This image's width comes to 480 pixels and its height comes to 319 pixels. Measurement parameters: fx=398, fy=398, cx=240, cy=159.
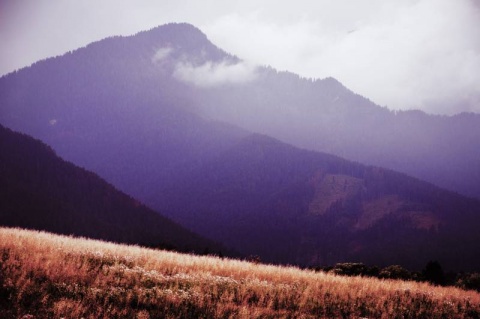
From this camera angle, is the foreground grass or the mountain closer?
the foreground grass

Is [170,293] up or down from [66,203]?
up

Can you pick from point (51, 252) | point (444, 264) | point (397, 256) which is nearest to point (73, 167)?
point (397, 256)

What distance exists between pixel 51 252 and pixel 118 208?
16230cm

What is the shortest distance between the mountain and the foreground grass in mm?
116858

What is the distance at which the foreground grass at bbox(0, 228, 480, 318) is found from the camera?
6.46 metres

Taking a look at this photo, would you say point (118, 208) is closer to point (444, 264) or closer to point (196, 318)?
point (444, 264)

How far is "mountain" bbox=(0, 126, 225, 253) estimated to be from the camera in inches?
4960

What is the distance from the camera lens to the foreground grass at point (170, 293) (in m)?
6.46

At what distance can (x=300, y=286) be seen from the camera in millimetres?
10320

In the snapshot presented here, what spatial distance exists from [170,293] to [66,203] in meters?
151

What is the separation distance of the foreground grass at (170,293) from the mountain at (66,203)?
383 ft

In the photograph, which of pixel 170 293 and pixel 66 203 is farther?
pixel 66 203

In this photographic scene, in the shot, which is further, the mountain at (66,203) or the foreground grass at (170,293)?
the mountain at (66,203)

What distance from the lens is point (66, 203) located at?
477 feet
